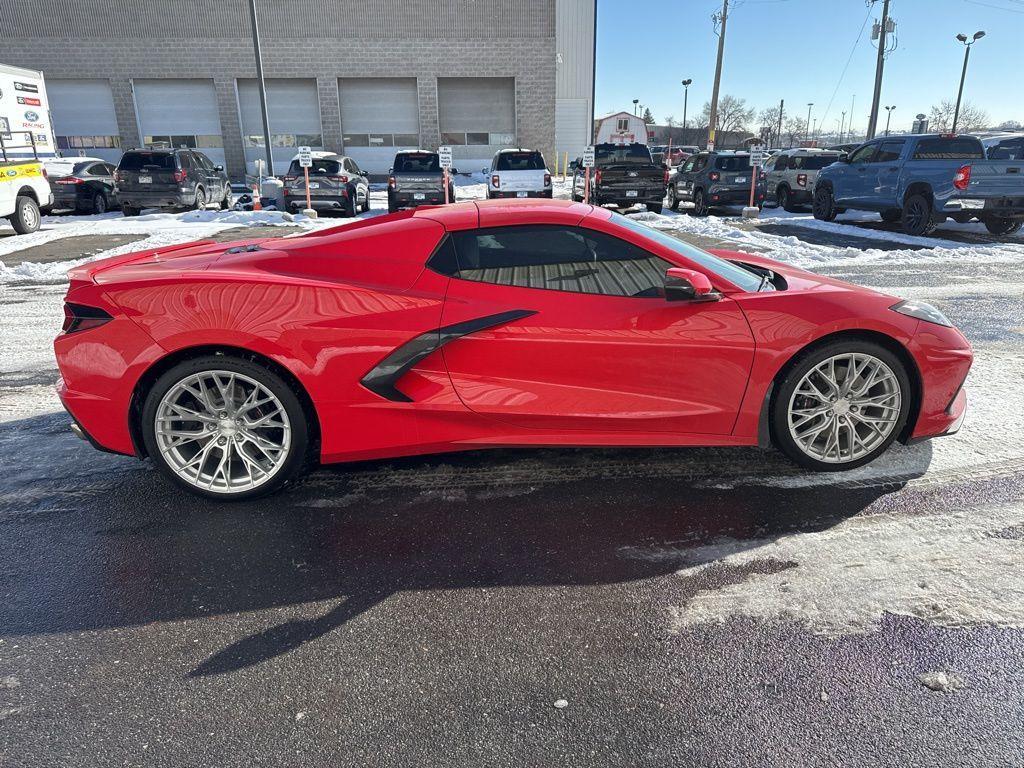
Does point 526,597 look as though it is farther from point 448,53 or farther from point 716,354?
point 448,53

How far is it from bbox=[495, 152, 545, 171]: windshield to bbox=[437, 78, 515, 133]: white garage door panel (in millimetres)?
16374

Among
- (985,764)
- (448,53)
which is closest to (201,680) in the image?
(985,764)

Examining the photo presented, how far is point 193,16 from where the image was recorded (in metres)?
31.7

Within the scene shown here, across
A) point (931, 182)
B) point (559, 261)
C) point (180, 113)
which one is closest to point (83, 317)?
point (559, 261)

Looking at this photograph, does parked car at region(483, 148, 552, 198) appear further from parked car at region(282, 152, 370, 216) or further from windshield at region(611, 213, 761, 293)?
windshield at region(611, 213, 761, 293)

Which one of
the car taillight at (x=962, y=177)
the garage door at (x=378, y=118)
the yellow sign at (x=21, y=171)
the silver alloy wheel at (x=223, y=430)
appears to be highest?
the garage door at (x=378, y=118)

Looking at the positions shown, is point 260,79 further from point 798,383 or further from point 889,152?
point 798,383

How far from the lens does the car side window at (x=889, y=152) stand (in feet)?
47.1

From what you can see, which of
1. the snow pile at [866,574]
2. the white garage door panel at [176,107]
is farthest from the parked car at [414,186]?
the white garage door panel at [176,107]

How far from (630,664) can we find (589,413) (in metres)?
1.34

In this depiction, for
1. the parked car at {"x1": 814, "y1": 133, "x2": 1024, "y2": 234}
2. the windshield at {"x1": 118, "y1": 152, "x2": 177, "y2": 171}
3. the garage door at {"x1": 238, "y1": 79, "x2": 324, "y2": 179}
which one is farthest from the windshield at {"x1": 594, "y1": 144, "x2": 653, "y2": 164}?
the garage door at {"x1": 238, "y1": 79, "x2": 324, "y2": 179}

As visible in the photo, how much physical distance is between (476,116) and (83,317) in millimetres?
33188

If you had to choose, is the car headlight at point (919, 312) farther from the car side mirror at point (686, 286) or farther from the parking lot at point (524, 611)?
the car side mirror at point (686, 286)

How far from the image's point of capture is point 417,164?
18922 millimetres
